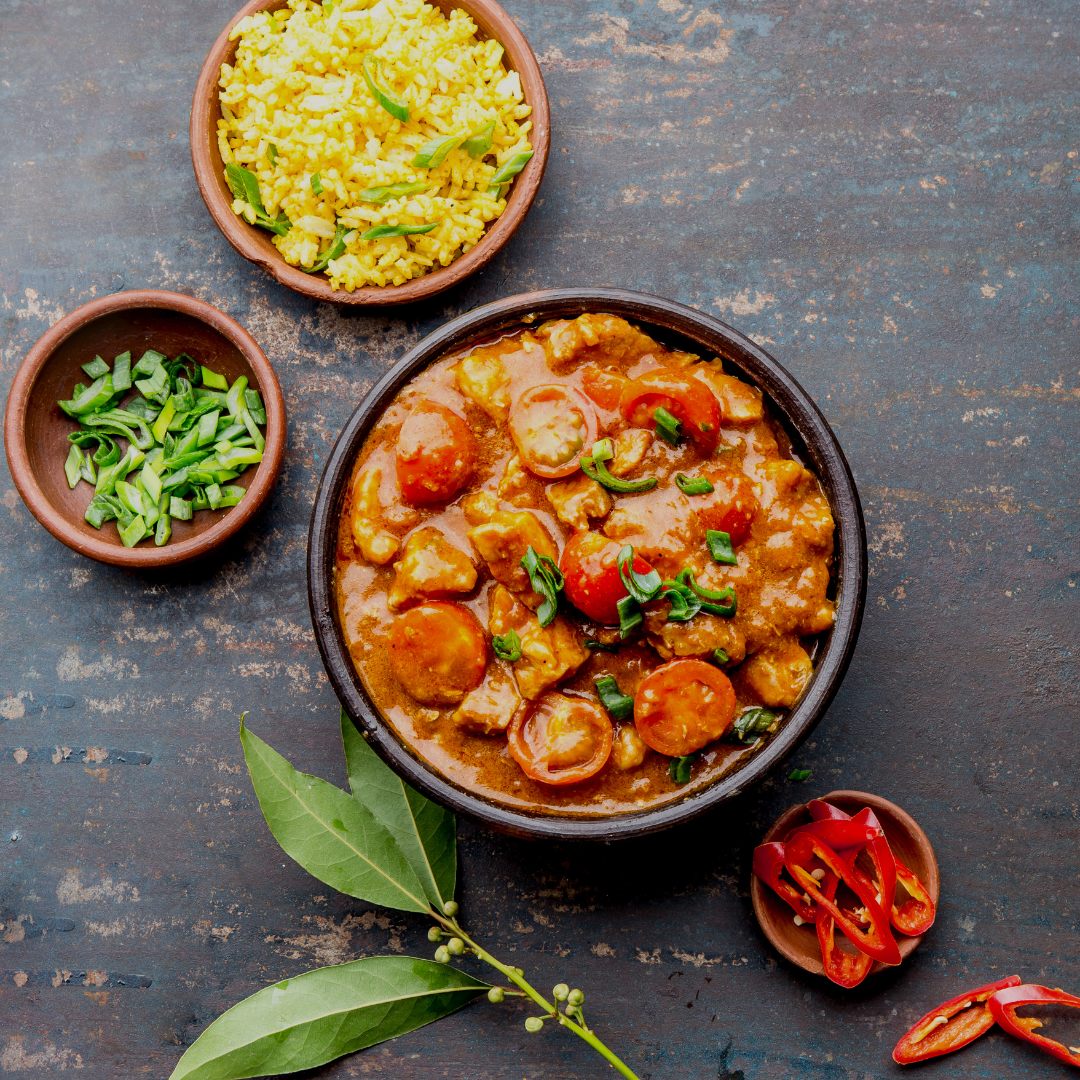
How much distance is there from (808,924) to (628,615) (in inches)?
49.2

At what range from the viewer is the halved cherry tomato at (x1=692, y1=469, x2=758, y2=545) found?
2.09 meters

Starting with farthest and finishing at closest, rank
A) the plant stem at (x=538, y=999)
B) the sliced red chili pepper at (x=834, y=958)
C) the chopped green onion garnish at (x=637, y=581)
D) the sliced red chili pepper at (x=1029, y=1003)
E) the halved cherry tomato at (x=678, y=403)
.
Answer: the sliced red chili pepper at (x=1029, y=1003) < the sliced red chili pepper at (x=834, y=958) < the plant stem at (x=538, y=999) < the halved cherry tomato at (x=678, y=403) < the chopped green onion garnish at (x=637, y=581)

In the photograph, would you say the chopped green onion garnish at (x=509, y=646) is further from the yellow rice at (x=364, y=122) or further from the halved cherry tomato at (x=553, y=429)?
the yellow rice at (x=364, y=122)

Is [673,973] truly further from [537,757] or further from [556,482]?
[556,482]

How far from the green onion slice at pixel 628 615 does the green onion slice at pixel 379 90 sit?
159 centimetres

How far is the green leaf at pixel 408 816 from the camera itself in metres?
2.53

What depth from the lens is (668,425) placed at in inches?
84.0

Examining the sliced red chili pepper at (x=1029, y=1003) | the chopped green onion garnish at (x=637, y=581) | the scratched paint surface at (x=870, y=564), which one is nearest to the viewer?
the chopped green onion garnish at (x=637, y=581)

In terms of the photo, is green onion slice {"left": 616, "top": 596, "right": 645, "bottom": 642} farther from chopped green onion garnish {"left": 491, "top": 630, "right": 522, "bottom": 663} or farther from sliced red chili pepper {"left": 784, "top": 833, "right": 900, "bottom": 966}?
sliced red chili pepper {"left": 784, "top": 833, "right": 900, "bottom": 966}

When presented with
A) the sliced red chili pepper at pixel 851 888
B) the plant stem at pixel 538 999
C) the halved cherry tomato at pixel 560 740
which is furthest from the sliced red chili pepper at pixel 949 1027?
the halved cherry tomato at pixel 560 740

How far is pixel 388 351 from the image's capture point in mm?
2797

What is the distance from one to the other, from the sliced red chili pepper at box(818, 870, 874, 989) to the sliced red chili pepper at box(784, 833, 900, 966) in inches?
0.9

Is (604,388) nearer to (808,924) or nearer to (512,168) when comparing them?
(512,168)

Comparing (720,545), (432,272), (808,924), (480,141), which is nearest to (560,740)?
(720,545)
